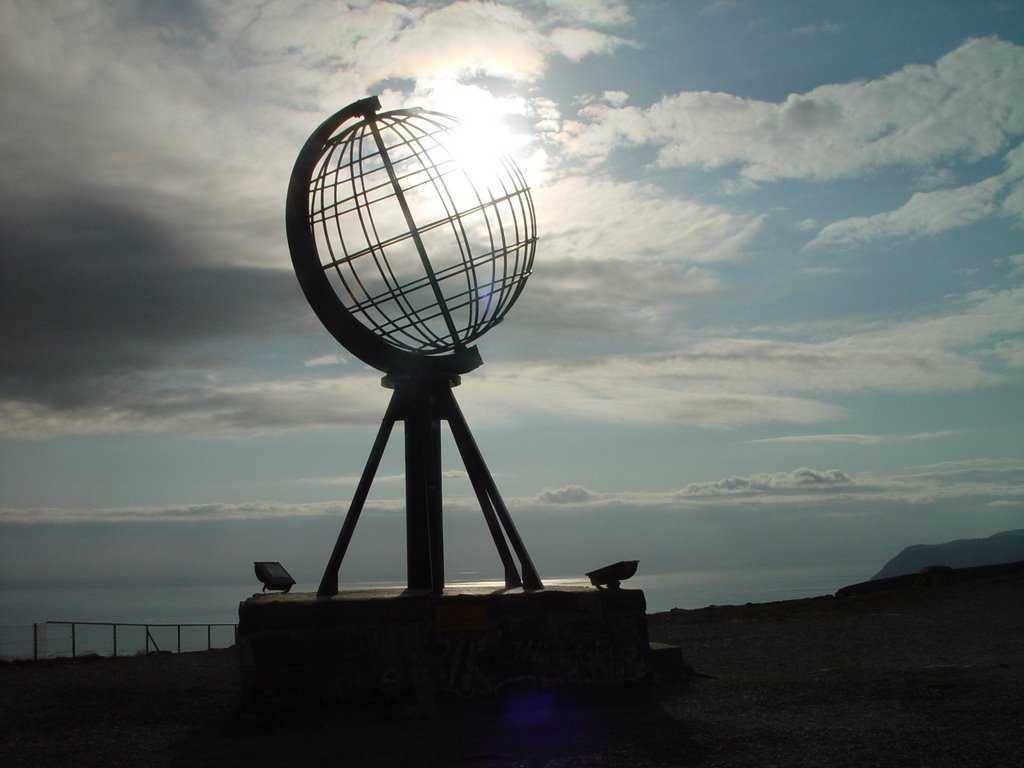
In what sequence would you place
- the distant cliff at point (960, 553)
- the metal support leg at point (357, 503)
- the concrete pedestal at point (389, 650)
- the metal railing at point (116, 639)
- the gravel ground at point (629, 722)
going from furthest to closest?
the distant cliff at point (960, 553) → the metal railing at point (116, 639) → the metal support leg at point (357, 503) → the concrete pedestal at point (389, 650) → the gravel ground at point (629, 722)

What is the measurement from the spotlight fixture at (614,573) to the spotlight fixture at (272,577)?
3.15m

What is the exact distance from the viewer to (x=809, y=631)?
14.9m

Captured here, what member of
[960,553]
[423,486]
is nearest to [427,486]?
[423,486]

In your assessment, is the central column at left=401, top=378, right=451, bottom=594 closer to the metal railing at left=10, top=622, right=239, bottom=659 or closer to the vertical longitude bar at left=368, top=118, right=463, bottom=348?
the vertical longitude bar at left=368, top=118, right=463, bottom=348

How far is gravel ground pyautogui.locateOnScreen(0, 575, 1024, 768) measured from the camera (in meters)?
6.37

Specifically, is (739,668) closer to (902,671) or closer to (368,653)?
(902,671)

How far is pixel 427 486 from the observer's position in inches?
387

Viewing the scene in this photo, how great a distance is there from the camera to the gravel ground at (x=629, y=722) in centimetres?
637

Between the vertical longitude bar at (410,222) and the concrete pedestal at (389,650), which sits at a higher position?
the vertical longitude bar at (410,222)

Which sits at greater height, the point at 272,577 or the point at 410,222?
the point at 410,222

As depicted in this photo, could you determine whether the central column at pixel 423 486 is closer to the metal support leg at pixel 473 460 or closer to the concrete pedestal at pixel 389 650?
the metal support leg at pixel 473 460

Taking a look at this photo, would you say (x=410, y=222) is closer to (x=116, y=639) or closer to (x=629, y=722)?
(x=629, y=722)

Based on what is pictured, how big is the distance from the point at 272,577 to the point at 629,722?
4.13 m

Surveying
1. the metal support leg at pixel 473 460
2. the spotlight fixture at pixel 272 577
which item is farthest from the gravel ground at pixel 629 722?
the metal support leg at pixel 473 460
